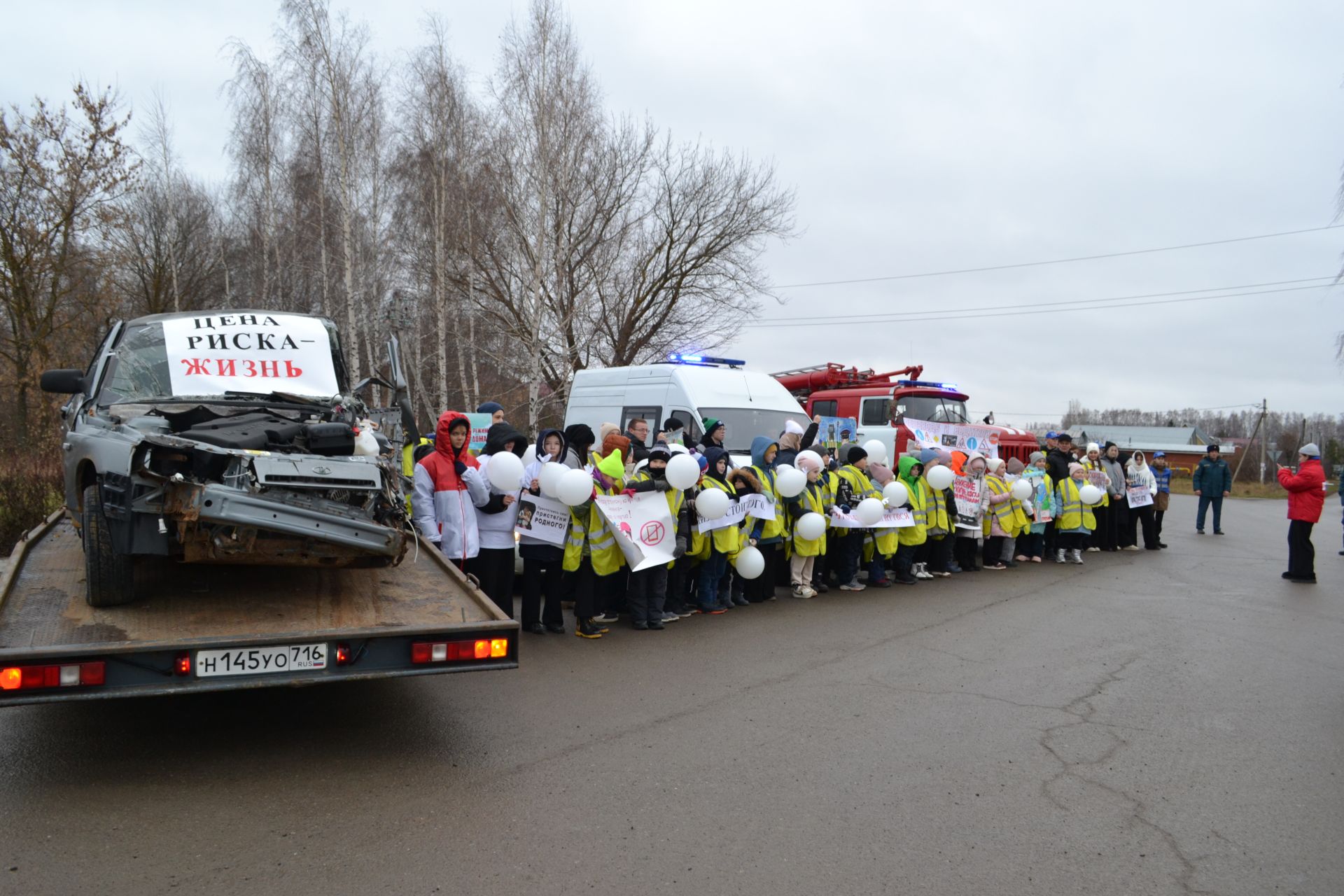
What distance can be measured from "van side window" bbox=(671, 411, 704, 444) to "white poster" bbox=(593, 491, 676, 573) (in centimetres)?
385

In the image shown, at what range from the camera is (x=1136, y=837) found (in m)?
4.03

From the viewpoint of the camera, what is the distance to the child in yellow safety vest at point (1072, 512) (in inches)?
527

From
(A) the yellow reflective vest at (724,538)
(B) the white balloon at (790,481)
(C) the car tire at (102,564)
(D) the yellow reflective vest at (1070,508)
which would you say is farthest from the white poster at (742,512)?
(D) the yellow reflective vest at (1070,508)

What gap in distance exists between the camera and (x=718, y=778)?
4.61 metres

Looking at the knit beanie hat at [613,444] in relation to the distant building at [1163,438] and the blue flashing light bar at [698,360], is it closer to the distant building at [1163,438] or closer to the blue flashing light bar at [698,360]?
the blue flashing light bar at [698,360]

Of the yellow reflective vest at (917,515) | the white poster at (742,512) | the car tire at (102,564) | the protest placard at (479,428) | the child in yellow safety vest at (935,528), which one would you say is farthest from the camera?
the protest placard at (479,428)

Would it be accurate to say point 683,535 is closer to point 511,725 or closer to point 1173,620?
point 511,725

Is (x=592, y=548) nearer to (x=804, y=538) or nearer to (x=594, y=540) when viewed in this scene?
(x=594, y=540)

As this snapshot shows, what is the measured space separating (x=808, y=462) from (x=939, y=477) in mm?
2315

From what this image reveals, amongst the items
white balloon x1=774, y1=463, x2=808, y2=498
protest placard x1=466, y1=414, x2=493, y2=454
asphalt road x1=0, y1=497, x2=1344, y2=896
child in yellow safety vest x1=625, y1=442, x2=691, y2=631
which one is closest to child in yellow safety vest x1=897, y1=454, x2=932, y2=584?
white balloon x1=774, y1=463, x2=808, y2=498

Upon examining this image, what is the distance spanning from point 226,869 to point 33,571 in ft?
9.92

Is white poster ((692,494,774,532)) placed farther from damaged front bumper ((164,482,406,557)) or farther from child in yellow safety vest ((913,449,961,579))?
damaged front bumper ((164,482,406,557))

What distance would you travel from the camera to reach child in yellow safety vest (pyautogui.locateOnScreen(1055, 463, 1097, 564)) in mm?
13383

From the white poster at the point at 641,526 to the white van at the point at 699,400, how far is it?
3820mm
